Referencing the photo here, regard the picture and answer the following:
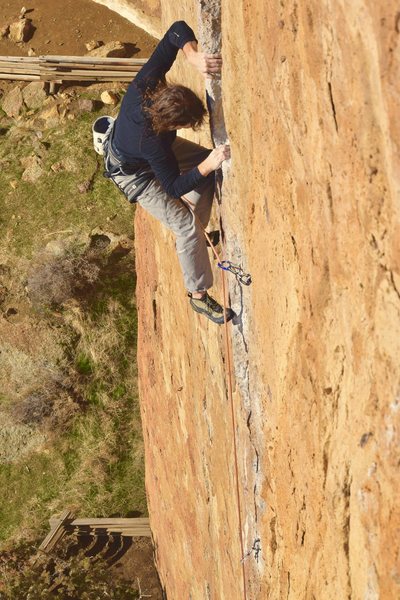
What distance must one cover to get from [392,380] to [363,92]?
3.10ft

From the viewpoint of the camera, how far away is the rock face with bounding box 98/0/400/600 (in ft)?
7.84

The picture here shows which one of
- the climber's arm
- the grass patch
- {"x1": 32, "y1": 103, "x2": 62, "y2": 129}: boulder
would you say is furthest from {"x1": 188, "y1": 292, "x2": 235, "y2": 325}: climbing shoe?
{"x1": 32, "y1": 103, "x2": 62, "y2": 129}: boulder

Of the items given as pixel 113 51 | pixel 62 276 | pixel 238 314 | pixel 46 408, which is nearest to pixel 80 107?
pixel 113 51

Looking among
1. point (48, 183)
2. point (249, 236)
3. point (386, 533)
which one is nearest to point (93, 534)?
point (48, 183)

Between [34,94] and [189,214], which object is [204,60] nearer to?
[189,214]

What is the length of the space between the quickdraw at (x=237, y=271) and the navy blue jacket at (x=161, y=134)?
20.5 inches

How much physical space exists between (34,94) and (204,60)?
7.40 m

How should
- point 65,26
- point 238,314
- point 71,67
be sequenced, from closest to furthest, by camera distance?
point 238,314, point 71,67, point 65,26

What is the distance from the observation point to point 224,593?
565 centimetres

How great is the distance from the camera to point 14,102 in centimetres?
1106

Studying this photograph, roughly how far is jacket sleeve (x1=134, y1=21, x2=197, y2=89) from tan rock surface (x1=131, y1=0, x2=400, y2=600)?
27cm

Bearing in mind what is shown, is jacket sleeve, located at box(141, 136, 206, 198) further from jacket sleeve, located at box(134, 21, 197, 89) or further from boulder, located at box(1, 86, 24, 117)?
boulder, located at box(1, 86, 24, 117)

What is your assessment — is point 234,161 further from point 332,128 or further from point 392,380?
point 392,380

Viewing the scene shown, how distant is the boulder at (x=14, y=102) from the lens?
11039 mm
